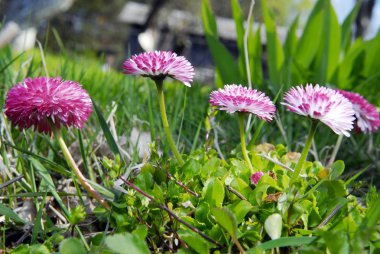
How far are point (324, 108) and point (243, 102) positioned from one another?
0.47 ft

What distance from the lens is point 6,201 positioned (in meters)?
1.07

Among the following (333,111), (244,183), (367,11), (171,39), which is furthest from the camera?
(171,39)

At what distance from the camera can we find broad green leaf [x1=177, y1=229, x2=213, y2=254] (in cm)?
70

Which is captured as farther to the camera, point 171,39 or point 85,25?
point 85,25

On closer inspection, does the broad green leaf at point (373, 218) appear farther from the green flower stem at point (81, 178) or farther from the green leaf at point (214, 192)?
the green flower stem at point (81, 178)

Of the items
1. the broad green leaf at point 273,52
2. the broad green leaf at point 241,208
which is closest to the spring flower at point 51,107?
the broad green leaf at point 241,208

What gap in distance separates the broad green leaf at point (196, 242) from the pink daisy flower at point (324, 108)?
0.79ft

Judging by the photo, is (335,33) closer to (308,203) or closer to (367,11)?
(308,203)

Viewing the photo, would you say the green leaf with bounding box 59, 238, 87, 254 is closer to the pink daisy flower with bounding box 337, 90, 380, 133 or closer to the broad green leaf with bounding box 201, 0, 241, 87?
the pink daisy flower with bounding box 337, 90, 380, 133

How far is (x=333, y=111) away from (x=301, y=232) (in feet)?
0.65

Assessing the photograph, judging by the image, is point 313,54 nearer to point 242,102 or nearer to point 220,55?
point 220,55

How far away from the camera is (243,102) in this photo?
2.64 feet

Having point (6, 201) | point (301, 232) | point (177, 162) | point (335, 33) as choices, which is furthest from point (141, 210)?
point (335, 33)

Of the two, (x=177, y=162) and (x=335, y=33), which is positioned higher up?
(x=335, y=33)
